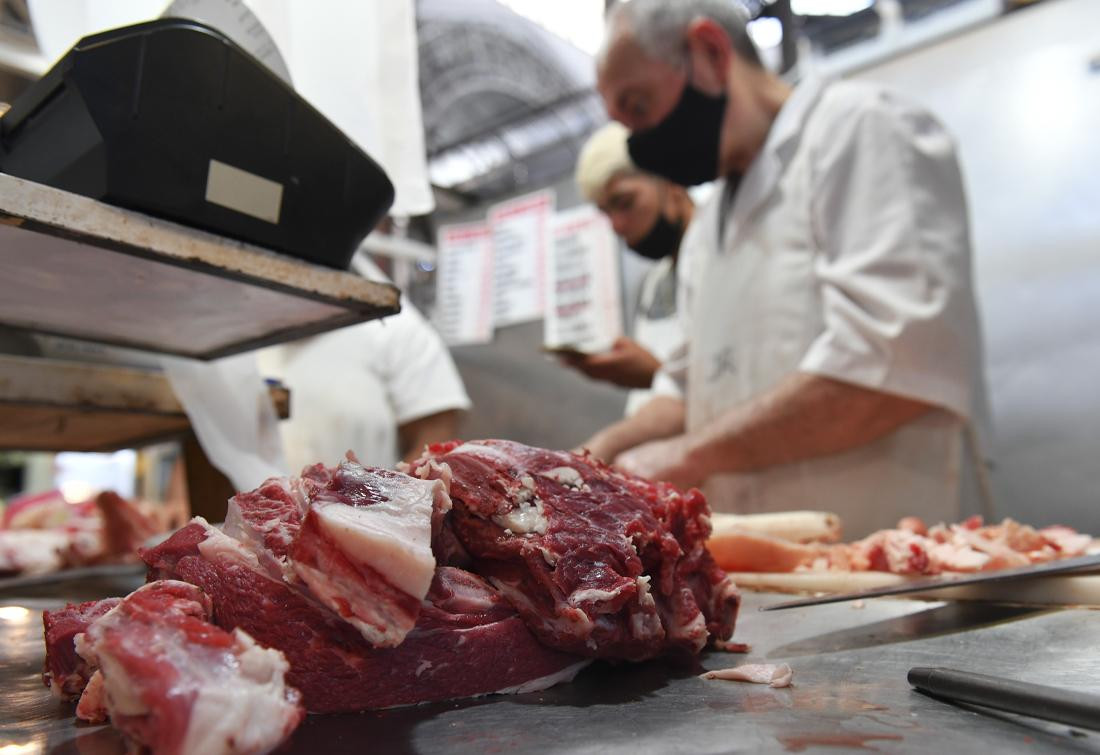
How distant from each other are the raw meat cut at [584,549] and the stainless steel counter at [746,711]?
57mm

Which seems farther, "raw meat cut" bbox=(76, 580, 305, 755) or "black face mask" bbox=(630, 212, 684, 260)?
"black face mask" bbox=(630, 212, 684, 260)

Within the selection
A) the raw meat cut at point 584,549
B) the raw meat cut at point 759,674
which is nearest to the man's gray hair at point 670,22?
the raw meat cut at point 584,549

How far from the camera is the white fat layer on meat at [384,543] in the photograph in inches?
29.1

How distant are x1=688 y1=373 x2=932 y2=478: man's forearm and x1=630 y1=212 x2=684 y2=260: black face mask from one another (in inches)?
68.2

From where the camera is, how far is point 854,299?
2.38m

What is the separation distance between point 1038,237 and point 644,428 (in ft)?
6.30

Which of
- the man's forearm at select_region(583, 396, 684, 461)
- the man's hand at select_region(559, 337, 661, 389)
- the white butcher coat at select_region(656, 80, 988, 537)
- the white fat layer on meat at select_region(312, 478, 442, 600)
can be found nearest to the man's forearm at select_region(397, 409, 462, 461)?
the man's hand at select_region(559, 337, 661, 389)

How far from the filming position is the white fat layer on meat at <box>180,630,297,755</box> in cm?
58

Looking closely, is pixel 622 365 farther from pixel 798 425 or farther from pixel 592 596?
pixel 592 596

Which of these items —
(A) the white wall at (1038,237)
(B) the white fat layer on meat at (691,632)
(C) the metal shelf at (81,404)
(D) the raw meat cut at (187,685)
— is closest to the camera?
(D) the raw meat cut at (187,685)

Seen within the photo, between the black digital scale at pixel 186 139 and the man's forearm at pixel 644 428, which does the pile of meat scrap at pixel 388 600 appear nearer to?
the black digital scale at pixel 186 139

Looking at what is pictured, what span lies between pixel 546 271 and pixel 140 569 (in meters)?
3.32

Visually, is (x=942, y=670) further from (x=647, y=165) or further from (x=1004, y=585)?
(x=647, y=165)

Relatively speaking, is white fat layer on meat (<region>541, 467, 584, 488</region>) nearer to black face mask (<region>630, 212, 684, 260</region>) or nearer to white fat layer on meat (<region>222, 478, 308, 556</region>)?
white fat layer on meat (<region>222, 478, 308, 556</region>)
